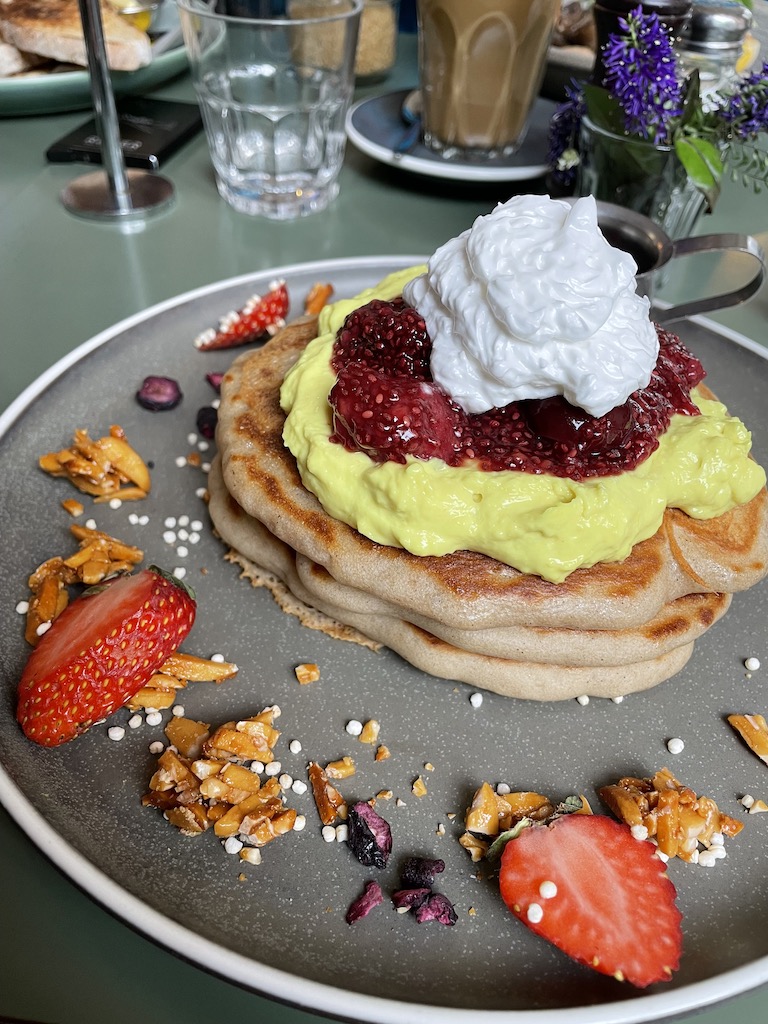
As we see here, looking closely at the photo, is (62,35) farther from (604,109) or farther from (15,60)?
(604,109)

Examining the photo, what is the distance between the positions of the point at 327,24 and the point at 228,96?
375 millimetres

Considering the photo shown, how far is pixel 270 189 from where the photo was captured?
2805mm

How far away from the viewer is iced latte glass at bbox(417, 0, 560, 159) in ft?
8.04

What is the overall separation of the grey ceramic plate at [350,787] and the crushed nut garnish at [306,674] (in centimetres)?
1

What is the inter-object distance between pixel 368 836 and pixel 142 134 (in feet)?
9.36

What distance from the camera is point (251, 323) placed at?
2.06 m

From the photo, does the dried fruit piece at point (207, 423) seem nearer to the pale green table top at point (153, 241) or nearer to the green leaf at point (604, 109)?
the pale green table top at point (153, 241)

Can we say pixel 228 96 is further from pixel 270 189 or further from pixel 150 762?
pixel 150 762

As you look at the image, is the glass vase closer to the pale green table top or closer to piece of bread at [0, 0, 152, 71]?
the pale green table top

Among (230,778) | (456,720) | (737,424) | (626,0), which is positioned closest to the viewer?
(230,778)

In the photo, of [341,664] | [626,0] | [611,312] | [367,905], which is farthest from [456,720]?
[626,0]

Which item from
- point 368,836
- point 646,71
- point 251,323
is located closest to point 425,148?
point 646,71

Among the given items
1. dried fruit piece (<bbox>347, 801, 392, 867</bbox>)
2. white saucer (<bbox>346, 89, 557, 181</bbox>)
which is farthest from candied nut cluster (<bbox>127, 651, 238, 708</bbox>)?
white saucer (<bbox>346, 89, 557, 181</bbox>)

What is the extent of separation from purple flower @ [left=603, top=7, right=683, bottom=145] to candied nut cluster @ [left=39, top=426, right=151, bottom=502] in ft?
4.85
